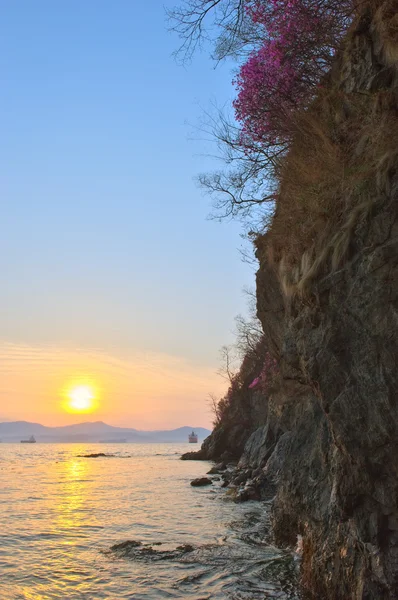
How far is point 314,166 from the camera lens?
932 centimetres

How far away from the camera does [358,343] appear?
630cm

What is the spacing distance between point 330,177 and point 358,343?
3.48 m

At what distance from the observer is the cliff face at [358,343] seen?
5836 mm

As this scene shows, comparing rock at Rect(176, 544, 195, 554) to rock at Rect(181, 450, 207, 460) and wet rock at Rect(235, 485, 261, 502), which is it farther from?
rock at Rect(181, 450, 207, 460)

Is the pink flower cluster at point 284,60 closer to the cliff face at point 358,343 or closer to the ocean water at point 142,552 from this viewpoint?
the cliff face at point 358,343

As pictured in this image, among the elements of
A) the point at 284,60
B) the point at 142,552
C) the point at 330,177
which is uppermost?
the point at 284,60

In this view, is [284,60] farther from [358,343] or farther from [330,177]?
[358,343]

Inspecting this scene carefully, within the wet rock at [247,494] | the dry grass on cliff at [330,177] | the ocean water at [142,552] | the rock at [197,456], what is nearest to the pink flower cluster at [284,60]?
the dry grass on cliff at [330,177]

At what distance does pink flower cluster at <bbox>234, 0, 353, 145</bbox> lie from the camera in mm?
10367

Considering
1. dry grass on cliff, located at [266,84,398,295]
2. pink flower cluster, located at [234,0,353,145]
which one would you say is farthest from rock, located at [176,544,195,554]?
pink flower cluster, located at [234,0,353,145]

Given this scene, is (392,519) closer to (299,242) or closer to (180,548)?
(299,242)

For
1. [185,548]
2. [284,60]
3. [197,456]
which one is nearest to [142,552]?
[185,548]

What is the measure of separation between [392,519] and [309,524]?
3.87 m

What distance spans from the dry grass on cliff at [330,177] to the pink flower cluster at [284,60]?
3.16 feet
